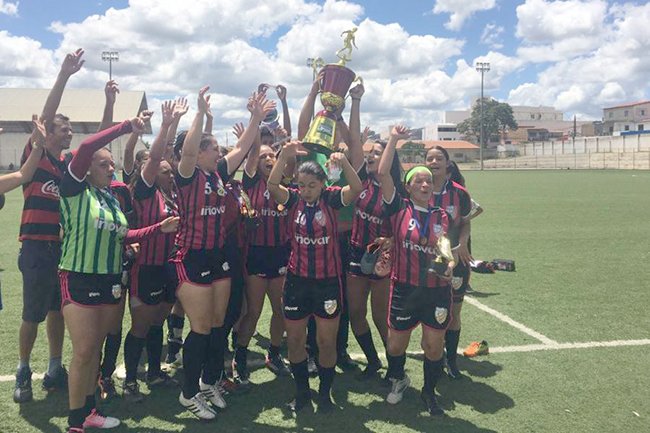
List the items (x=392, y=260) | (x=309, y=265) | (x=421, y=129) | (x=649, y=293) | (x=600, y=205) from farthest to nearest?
(x=421, y=129) → (x=600, y=205) → (x=649, y=293) → (x=392, y=260) → (x=309, y=265)

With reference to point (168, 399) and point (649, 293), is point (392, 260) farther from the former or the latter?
point (649, 293)

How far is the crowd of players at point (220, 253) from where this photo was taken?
12.1 feet

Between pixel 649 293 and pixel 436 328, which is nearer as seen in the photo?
pixel 436 328

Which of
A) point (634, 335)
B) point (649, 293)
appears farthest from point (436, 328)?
point (649, 293)

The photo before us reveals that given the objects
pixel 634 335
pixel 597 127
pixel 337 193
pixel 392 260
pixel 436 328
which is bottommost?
pixel 634 335

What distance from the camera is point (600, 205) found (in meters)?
19.4

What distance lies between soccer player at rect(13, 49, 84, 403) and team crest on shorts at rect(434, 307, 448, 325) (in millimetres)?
3291

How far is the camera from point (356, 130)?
4836mm

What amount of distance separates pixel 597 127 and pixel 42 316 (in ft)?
394

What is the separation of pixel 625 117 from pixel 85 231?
118264 millimetres

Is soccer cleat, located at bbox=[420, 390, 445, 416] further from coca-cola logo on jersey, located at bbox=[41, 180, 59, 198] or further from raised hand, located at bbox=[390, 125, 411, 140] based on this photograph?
coca-cola logo on jersey, located at bbox=[41, 180, 59, 198]

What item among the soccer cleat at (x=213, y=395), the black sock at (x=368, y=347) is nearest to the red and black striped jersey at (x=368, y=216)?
the black sock at (x=368, y=347)

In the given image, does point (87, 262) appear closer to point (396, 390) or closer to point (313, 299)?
point (313, 299)

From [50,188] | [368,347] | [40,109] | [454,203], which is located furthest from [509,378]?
[40,109]
